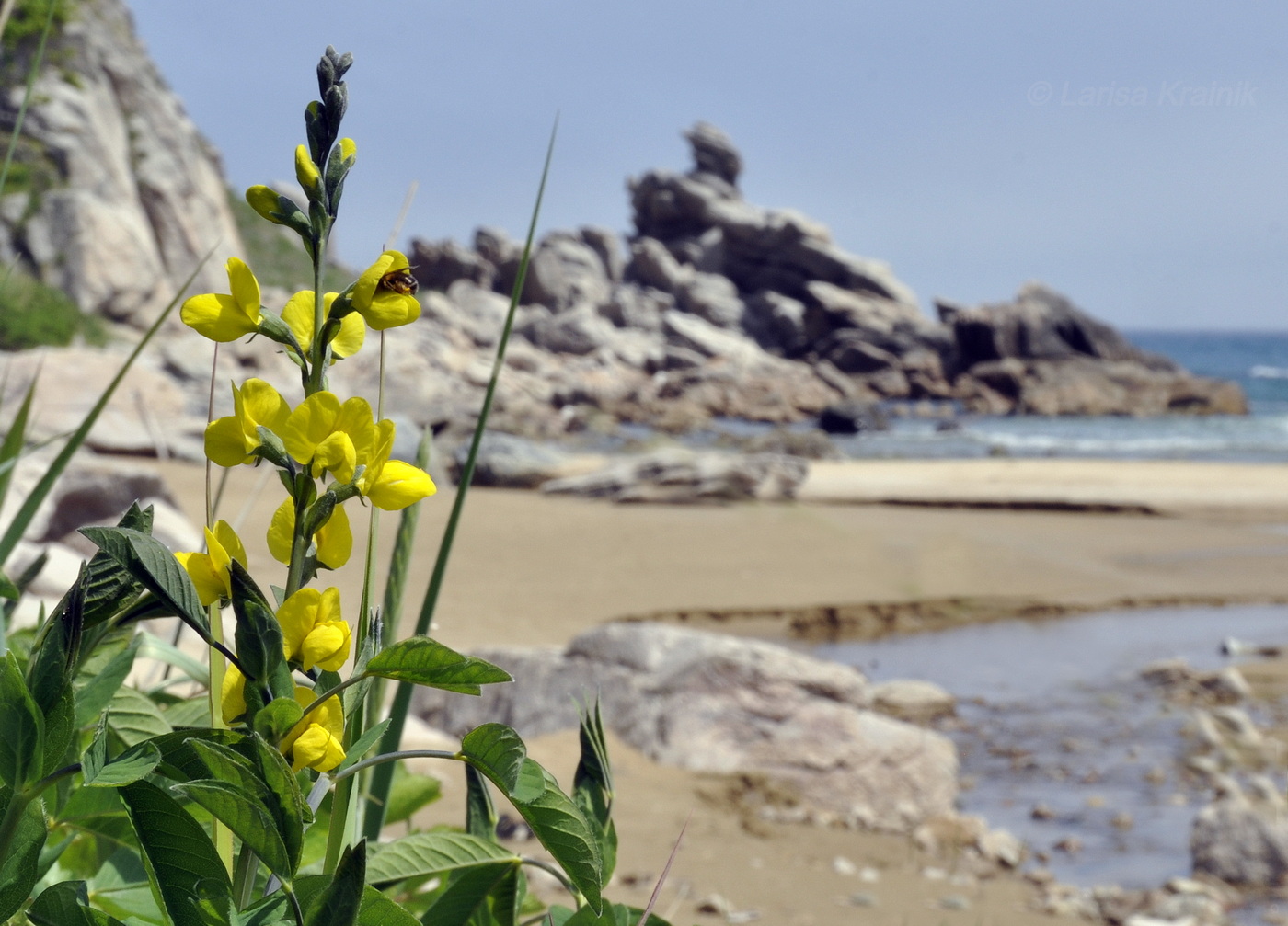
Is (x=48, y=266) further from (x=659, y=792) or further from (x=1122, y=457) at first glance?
(x=1122, y=457)

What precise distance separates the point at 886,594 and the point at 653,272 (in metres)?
44.0

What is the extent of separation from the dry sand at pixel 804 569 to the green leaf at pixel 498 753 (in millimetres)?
2379

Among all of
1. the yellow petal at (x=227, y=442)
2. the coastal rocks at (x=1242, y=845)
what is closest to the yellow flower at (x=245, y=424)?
the yellow petal at (x=227, y=442)

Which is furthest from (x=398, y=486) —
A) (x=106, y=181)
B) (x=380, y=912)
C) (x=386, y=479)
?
(x=106, y=181)

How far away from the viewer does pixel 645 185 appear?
180ft

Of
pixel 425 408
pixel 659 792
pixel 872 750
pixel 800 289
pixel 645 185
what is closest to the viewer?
pixel 659 792

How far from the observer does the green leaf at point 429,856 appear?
625 millimetres

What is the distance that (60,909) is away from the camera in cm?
49

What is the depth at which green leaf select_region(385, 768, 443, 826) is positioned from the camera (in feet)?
3.59

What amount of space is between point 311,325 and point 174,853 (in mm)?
272

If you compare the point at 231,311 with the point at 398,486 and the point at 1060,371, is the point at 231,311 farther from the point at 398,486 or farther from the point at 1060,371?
the point at 1060,371

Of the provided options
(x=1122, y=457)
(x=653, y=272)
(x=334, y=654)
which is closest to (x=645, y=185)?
(x=653, y=272)

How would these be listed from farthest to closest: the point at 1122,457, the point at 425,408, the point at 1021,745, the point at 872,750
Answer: the point at 1122,457
the point at 425,408
the point at 1021,745
the point at 872,750

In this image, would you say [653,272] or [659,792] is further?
[653,272]
